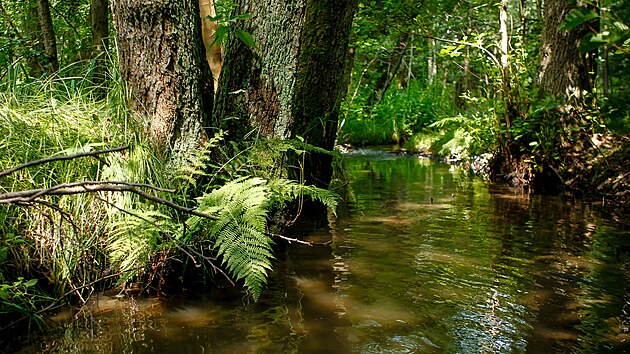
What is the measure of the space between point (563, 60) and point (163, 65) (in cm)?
544

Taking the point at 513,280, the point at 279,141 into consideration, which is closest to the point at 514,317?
the point at 513,280

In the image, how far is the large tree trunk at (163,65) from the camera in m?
3.46

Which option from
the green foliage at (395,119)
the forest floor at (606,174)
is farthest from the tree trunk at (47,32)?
the green foliage at (395,119)

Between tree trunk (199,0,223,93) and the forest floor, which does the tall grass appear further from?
the forest floor

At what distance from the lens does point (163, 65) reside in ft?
11.5

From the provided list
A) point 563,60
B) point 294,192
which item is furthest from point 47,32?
point 563,60

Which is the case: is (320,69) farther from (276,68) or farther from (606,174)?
(606,174)

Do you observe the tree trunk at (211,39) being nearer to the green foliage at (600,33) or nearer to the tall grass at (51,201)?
the tall grass at (51,201)

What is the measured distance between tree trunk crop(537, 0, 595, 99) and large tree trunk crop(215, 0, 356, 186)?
A: 3847mm

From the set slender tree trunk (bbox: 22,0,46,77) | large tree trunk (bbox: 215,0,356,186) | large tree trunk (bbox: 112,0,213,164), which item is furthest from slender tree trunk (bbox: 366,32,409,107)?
large tree trunk (bbox: 112,0,213,164)

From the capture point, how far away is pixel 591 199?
20.8ft

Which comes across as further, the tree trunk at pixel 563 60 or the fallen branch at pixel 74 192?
the tree trunk at pixel 563 60

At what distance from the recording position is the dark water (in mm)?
2547

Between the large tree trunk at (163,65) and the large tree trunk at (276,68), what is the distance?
476 millimetres
